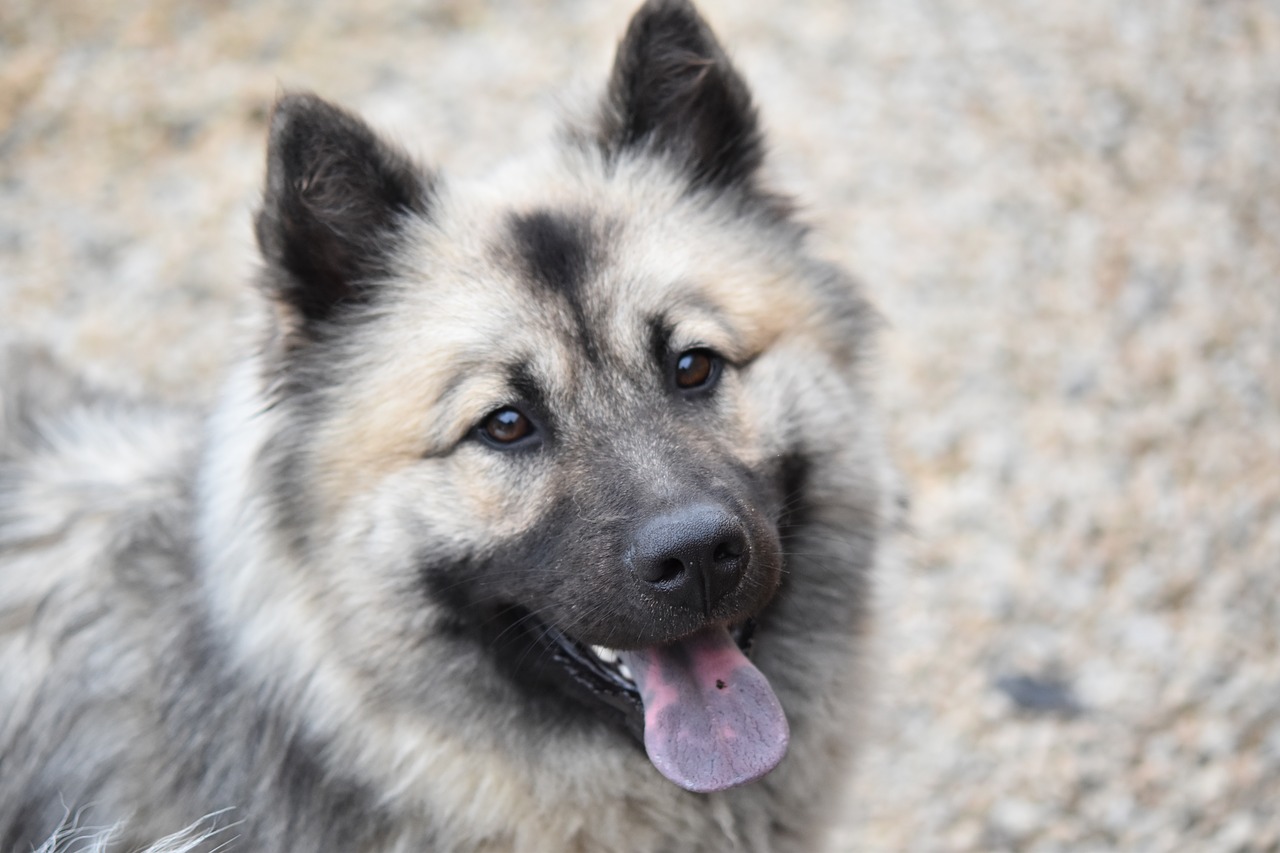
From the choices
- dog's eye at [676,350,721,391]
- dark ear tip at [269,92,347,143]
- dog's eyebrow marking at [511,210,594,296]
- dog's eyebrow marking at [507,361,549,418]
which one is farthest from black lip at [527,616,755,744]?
dark ear tip at [269,92,347,143]

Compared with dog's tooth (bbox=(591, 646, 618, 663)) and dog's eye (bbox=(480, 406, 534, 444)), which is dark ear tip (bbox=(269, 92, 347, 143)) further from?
dog's tooth (bbox=(591, 646, 618, 663))

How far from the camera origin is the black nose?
7.06ft

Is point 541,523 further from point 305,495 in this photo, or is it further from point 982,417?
point 982,417

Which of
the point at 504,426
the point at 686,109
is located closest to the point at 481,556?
the point at 504,426

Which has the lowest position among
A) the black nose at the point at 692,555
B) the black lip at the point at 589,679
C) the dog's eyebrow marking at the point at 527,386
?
the black lip at the point at 589,679

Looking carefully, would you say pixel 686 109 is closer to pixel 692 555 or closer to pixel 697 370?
pixel 697 370

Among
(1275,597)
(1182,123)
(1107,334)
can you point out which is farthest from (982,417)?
(1182,123)

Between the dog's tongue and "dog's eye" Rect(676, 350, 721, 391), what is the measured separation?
0.52 m

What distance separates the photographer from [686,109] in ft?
9.43

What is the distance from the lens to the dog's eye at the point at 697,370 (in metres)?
2.50

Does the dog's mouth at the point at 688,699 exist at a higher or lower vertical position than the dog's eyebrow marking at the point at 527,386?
lower

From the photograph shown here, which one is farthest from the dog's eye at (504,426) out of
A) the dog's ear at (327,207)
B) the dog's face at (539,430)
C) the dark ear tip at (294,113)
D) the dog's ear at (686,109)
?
the dog's ear at (686,109)

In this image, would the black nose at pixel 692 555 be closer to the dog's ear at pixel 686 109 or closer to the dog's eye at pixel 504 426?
the dog's eye at pixel 504 426

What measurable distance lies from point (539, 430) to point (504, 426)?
2.8 inches
